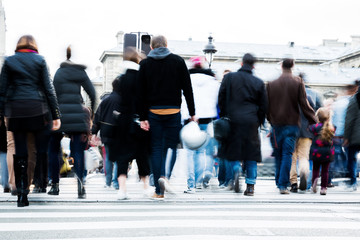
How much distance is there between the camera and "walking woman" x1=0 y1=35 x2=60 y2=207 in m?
6.13

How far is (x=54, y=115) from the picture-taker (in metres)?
6.34

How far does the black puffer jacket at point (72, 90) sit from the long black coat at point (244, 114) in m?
2.09

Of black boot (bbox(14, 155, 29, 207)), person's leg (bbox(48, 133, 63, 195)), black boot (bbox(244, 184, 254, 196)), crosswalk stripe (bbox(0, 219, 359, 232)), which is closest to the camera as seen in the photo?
crosswalk stripe (bbox(0, 219, 359, 232))

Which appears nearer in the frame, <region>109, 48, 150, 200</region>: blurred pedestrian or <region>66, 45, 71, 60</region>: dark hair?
<region>109, 48, 150, 200</region>: blurred pedestrian

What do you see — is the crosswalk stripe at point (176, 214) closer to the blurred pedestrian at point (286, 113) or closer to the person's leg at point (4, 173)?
the blurred pedestrian at point (286, 113)

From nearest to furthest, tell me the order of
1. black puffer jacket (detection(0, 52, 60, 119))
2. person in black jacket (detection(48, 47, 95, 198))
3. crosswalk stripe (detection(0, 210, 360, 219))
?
crosswalk stripe (detection(0, 210, 360, 219)) < black puffer jacket (detection(0, 52, 60, 119)) < person in black jacket (detection(48, 47, 95, 198))

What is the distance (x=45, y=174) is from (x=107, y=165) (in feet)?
6.02

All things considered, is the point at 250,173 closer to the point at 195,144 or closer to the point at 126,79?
the point at 195,144

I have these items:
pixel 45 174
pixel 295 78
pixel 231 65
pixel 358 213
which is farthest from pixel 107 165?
pixel 231 65

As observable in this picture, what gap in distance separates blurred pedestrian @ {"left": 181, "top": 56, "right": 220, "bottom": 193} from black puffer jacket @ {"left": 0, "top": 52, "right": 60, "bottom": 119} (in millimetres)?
2795

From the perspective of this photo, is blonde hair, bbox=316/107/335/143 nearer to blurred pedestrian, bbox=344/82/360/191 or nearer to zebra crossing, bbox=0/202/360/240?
blurred pedestrian, bbox=344/82/360/191

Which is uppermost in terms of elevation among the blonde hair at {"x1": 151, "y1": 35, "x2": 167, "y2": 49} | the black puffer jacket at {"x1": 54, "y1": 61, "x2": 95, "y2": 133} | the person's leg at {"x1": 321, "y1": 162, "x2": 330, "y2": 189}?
the blonde hair at {"x1": 151, "y1": 35, "x2": 167, "y2": 49}

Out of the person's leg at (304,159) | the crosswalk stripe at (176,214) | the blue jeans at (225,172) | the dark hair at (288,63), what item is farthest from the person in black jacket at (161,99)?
the person's leg at (304,159)

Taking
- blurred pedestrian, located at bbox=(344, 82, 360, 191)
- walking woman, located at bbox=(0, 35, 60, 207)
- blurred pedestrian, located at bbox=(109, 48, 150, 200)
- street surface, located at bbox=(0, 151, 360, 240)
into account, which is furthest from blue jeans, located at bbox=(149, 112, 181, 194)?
blurred pedestrian, located at bbox=(344, 82, 360, 191)
